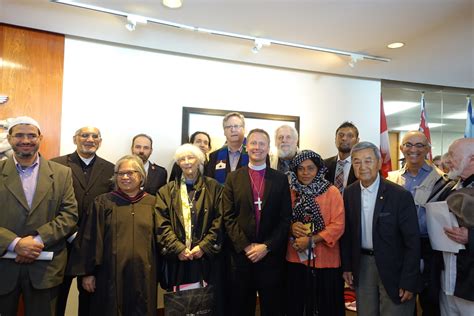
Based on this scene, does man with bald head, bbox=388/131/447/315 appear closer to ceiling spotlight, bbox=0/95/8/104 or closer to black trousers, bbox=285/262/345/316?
black trousers, bbox=285/262/345/316

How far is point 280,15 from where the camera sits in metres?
2.86

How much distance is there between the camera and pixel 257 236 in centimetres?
246

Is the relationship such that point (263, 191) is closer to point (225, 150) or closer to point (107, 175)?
point (225, 150)

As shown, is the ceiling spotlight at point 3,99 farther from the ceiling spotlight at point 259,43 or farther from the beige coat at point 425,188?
the beige coat at point 425,188

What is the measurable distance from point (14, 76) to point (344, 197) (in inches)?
127

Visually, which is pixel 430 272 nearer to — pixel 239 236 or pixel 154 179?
pixel 239 236

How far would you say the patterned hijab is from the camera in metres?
2.45

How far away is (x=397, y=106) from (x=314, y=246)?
149 inches

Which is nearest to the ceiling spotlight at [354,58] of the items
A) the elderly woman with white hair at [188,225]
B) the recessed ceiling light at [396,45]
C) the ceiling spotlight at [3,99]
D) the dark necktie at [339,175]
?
the recessed ceiling light at [396,45]

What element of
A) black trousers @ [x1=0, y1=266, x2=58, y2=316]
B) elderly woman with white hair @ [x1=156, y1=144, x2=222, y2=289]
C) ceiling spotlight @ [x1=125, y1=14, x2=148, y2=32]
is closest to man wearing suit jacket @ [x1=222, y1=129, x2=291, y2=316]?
elderly woman with white hair @ [x1=156, y1=144, x2=222, y2=289]

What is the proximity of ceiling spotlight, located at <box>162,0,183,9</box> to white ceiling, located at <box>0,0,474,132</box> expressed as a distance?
6 cm

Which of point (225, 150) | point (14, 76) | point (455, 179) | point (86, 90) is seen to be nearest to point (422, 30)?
point (455, 179)

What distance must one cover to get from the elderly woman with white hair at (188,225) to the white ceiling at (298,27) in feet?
4.15

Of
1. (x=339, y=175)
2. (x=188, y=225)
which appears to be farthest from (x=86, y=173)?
(x=339, y=175)
